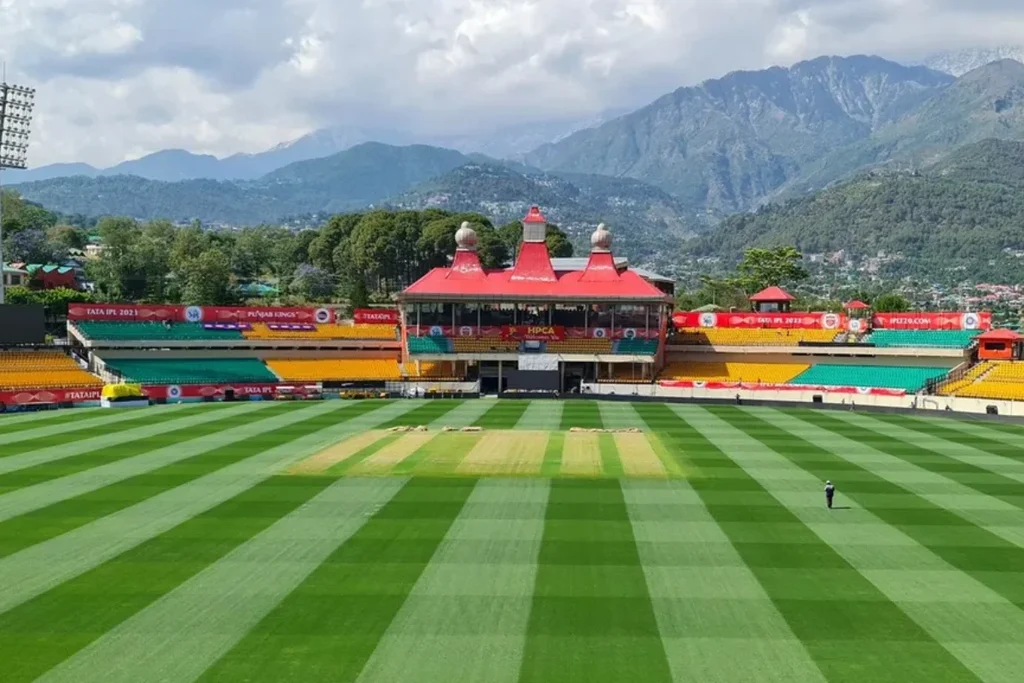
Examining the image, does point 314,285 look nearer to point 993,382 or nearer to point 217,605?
point 993,382

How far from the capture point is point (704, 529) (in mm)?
Answer: 25688

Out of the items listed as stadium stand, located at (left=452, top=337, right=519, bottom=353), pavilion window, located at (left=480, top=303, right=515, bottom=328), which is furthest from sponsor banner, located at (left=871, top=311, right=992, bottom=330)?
stadium stand, located at (left=452, top=337, right=519, bottom=353)

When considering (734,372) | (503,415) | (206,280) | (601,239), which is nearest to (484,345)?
(601,239)

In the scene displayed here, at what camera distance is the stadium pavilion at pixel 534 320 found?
68.9 meters

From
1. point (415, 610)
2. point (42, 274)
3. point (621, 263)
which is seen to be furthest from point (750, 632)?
point (42, 274)

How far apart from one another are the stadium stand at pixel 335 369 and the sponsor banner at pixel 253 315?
4162 mm

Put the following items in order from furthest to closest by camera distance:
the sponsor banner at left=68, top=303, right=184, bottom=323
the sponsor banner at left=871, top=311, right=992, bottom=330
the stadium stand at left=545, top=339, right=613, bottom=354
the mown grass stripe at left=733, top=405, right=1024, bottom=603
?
the stadium stand at left=545, top=339, right=613, bottom=354, the sponsor banner at left=871, top=311, right=992, bottom=330, the sponsor banner at left=68, top=303, right=184, bottom=323, the mown grass stripe at left=733, top=405, right=1024, bottom=603

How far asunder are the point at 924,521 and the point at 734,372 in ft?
143

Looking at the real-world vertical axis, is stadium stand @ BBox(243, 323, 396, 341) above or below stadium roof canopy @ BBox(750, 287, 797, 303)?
below

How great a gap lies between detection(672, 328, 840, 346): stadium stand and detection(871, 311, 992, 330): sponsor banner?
14.0 ft

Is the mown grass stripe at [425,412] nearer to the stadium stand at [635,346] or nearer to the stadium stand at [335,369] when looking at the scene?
the stadium stand at [335,369]

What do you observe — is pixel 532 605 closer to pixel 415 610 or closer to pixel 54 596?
pixel 415 610

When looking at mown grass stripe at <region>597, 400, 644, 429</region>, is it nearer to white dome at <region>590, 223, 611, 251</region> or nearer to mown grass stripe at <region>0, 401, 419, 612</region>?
mown grass stripe at <region>0, 401, 419, 612</region>

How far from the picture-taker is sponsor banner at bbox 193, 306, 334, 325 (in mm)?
70562
